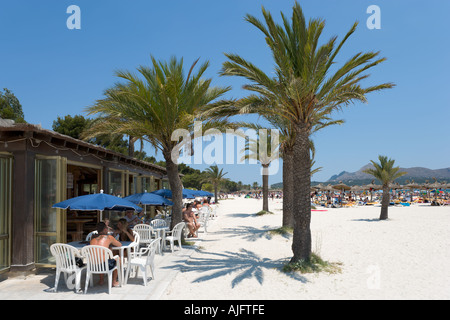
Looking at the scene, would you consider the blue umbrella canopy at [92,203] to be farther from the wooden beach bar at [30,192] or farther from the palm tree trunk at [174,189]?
the palm tree trunk at [174,189]

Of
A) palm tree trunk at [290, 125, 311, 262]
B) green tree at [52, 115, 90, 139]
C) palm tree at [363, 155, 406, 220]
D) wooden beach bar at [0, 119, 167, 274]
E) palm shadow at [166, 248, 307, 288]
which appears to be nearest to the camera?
wooden beach bar at [0, 119, 167, 274]

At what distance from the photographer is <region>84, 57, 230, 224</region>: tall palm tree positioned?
9430mm

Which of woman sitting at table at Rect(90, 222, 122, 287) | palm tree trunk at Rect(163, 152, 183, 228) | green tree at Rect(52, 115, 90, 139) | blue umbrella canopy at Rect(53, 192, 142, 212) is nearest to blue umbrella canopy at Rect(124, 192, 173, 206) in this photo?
palm tree trunk at Rect(163, 152, 183, 228)

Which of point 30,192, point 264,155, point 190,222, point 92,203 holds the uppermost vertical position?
point 264,155

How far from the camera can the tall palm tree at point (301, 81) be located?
288 inches

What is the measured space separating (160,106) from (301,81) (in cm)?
452

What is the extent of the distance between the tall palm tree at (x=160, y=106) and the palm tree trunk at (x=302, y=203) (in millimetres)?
3328

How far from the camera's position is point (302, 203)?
7.56 metres

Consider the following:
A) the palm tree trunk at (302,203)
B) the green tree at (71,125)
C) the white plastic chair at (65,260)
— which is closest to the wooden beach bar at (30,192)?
the white plastic chair at (65,260)

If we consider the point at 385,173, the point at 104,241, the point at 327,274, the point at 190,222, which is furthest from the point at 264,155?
the point at 104,241

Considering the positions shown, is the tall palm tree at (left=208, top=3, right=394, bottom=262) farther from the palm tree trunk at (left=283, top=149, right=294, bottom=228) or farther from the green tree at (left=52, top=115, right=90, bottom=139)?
the green tree at (left=52, top=115, right=90, bottom=139)

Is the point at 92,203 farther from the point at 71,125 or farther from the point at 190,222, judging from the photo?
the point at 71,125
